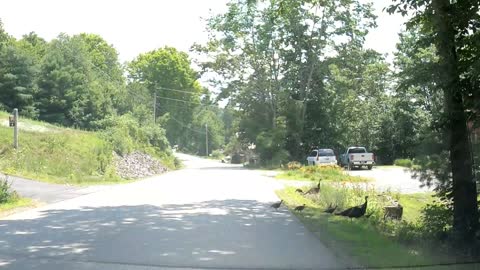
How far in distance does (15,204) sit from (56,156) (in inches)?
587

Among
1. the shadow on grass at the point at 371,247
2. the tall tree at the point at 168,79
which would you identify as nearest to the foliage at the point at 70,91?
the tall tree at the point at 168,79

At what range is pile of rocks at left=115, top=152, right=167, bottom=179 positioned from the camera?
123 feet

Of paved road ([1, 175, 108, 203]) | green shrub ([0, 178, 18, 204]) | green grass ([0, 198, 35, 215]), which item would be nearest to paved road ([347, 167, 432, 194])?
green grass ([0, 198, 35, 215])

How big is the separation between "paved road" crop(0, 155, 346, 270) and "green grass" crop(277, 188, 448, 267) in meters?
0.29

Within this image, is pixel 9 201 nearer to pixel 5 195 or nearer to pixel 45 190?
pixel 5 195

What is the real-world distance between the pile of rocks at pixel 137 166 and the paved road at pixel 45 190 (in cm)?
1214

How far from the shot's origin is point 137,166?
42.3m

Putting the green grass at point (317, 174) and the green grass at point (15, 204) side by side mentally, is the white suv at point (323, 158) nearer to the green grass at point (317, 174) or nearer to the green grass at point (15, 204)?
the green grass at point (317, 174)

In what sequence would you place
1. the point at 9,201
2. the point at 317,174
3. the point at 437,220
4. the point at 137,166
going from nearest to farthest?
the point at 437,220
the point at 9,201
the point at 317,174
the point at 137,166

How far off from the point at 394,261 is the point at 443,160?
8.60ft

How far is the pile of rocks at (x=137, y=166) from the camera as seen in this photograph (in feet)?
123

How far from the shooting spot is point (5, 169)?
2570 centimetres

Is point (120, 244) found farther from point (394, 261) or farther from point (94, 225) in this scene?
point (394, 261)

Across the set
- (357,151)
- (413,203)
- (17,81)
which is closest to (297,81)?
(357,151)
